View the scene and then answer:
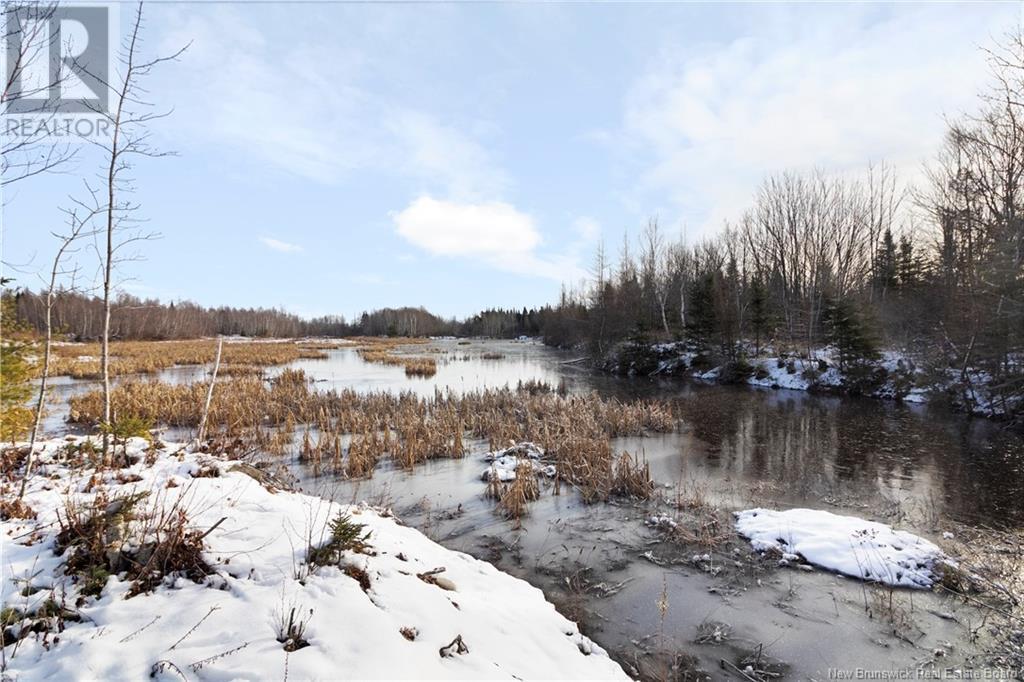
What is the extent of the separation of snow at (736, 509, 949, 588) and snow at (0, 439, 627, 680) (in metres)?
3.65

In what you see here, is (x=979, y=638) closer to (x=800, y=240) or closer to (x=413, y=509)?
(x=413, y=509)

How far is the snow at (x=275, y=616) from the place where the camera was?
2.53m

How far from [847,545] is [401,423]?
32.5ft

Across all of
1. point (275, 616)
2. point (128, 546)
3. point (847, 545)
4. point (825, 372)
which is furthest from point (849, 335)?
point (128, 546)

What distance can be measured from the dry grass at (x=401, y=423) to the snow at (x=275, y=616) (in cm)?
469

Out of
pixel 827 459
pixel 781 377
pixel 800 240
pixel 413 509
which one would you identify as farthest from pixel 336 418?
pixel 800 240

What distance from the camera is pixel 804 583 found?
5.38 metres

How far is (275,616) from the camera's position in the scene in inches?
114

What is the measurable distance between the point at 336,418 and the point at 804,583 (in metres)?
12.4

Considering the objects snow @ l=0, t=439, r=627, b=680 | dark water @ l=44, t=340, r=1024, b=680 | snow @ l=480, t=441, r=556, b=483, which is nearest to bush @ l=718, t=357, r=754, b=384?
dark water @ l=44, t=340, r=1024, b=680

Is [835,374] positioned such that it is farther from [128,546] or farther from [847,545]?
[128,546]

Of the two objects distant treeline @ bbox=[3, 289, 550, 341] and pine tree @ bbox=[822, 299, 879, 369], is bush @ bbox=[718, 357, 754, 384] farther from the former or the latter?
distant treeline @ bbox=[3, 289, 550, 341]

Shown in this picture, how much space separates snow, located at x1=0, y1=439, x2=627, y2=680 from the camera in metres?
2.53

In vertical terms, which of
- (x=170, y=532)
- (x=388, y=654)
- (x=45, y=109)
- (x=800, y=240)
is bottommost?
(x=388, y=654)
